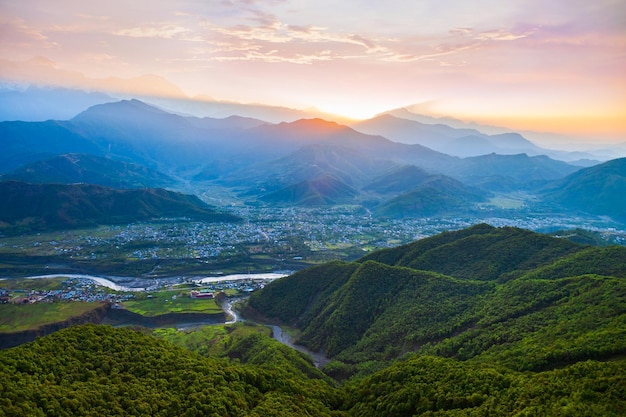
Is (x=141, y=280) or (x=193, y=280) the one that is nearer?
(x=141, y=280)

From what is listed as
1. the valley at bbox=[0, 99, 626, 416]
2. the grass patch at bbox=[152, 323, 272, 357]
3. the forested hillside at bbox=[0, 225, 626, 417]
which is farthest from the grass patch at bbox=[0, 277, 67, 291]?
the forested hillside at bbox=[0, 225, 626, 417]

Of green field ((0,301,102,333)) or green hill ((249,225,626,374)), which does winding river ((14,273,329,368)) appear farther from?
green field ((0,301,102,333))

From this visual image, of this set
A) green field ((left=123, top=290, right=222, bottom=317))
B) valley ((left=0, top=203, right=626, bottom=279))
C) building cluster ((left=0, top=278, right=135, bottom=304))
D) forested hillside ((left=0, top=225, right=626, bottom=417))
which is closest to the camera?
forested hillside ((left=0, top=225, right=626, bottom=417))

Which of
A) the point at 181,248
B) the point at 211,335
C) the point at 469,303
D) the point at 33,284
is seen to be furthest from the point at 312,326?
the point at 181,248

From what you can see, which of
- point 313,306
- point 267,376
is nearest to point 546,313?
point 267,376

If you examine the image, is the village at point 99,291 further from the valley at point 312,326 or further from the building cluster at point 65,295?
the valley at point 312,326

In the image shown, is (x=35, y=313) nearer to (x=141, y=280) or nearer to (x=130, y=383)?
(x=141, y=280)
